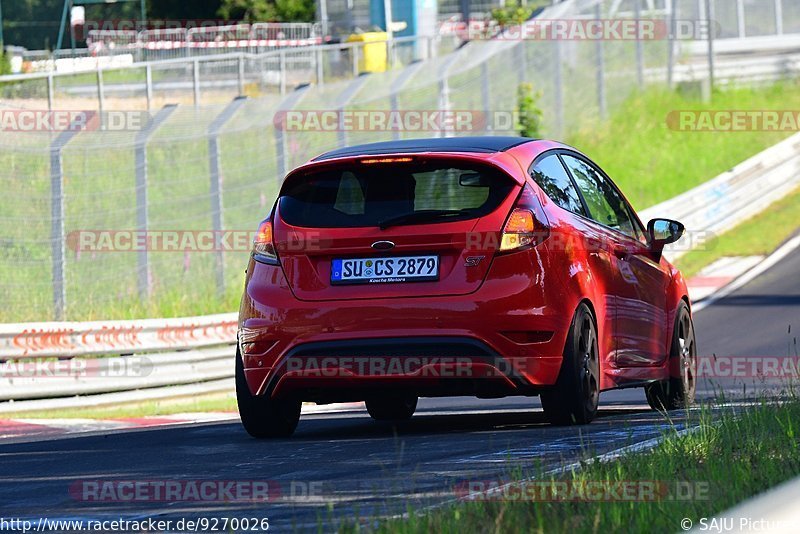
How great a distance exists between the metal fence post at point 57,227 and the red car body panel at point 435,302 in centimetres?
781

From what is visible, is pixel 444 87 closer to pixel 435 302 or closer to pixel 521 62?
pixel 521 62

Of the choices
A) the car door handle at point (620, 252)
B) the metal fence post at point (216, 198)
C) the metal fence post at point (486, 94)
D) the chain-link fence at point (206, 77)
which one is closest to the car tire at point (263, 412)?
the car door handle at point (620, 252)

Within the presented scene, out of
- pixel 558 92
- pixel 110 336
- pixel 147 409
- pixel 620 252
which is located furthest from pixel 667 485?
pixel 558 92

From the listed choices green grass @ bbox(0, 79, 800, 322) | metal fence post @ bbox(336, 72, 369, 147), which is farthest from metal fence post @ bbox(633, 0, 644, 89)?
metal fence post @ bbox(336, 72, 369, 147)

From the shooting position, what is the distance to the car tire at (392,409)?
10.1 m

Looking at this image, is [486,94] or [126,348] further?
[486,94]

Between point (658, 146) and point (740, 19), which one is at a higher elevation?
point (740, 19)

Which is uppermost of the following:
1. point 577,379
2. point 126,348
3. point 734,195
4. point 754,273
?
point 577,379

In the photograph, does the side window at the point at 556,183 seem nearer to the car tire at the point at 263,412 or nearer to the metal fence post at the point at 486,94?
the car tire at the point at 263,412

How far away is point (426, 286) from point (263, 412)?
1.32m

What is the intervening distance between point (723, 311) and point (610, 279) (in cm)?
1131

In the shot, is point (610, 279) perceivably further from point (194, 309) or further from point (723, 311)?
point (723, 311)

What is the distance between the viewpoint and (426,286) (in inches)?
312

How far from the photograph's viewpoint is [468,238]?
313 inches
